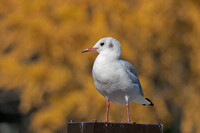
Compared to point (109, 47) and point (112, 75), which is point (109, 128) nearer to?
point (112, 75)

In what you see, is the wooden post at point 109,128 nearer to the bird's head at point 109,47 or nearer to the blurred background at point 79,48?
the bird's head at point 109,47

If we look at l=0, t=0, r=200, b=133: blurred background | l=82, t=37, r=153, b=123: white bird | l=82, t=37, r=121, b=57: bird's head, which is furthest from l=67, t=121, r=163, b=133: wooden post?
l=0, t=0, r=200, b=133: blurred background

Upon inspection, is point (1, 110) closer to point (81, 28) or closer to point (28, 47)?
point (28, 47)

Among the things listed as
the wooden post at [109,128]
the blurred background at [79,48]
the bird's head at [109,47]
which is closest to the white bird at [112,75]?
the bird's head at [109,47]

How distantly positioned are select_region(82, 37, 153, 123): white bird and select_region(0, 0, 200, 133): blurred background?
4.80 meters

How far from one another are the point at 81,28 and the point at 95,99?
2.05 metres

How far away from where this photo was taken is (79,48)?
9789mm

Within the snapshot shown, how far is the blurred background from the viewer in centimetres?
941

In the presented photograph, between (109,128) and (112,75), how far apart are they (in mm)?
797

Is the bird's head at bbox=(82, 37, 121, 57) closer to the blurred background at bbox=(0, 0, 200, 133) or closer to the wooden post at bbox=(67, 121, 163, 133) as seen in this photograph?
the wooden post at bbox=(67, 121, 163, 133)

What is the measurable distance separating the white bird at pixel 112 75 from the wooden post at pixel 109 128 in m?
0.50

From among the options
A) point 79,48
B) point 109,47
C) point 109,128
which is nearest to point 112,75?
point 109,47

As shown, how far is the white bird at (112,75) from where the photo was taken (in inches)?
159

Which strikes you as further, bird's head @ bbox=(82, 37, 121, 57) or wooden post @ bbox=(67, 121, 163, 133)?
bird's head @ bbox=(82, 37, 121, 57)
